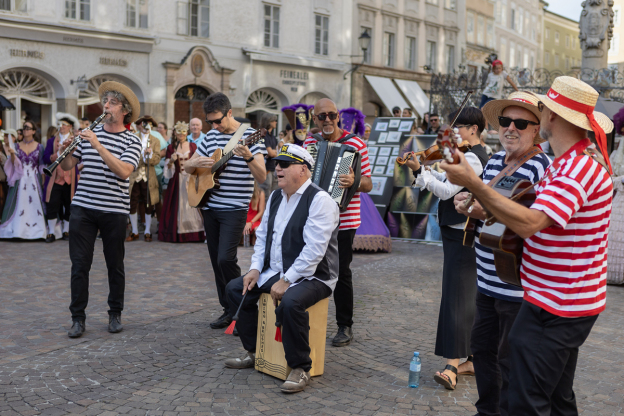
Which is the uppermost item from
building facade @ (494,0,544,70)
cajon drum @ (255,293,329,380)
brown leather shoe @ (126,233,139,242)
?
Answer: building facade @ (494,0,544,70)

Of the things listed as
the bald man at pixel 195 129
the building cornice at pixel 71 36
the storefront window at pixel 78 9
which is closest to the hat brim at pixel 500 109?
the bald man at pixel 195 129

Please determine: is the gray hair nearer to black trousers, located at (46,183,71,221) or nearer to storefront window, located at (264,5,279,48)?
black trousers, located at (46,183,71,221)

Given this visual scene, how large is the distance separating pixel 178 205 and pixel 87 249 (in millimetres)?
6159

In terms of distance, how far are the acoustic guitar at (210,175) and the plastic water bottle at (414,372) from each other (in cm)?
234

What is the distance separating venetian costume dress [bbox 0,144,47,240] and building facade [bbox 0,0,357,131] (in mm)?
10704

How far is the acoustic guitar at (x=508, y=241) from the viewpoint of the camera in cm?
300

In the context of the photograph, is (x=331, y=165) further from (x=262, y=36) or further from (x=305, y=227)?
(x=262, y=36)

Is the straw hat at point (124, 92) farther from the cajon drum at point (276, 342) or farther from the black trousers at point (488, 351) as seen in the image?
the black trousers at point (488, 351)

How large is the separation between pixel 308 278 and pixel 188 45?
22.5 m

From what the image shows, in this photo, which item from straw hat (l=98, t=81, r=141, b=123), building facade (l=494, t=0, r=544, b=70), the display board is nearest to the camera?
straw hat (l=98, t=81, r=141, b=123)

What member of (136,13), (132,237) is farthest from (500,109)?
(136,13)

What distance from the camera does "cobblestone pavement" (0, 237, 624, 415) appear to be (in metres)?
4.35

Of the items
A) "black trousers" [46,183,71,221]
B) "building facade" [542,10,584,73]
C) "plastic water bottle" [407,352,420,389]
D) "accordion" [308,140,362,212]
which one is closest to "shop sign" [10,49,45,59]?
"black trousers" [46,183,71,221]

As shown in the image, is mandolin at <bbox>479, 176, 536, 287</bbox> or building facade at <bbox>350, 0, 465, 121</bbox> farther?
building facade at <bbox>350, 0, 465, 121</bbox>
